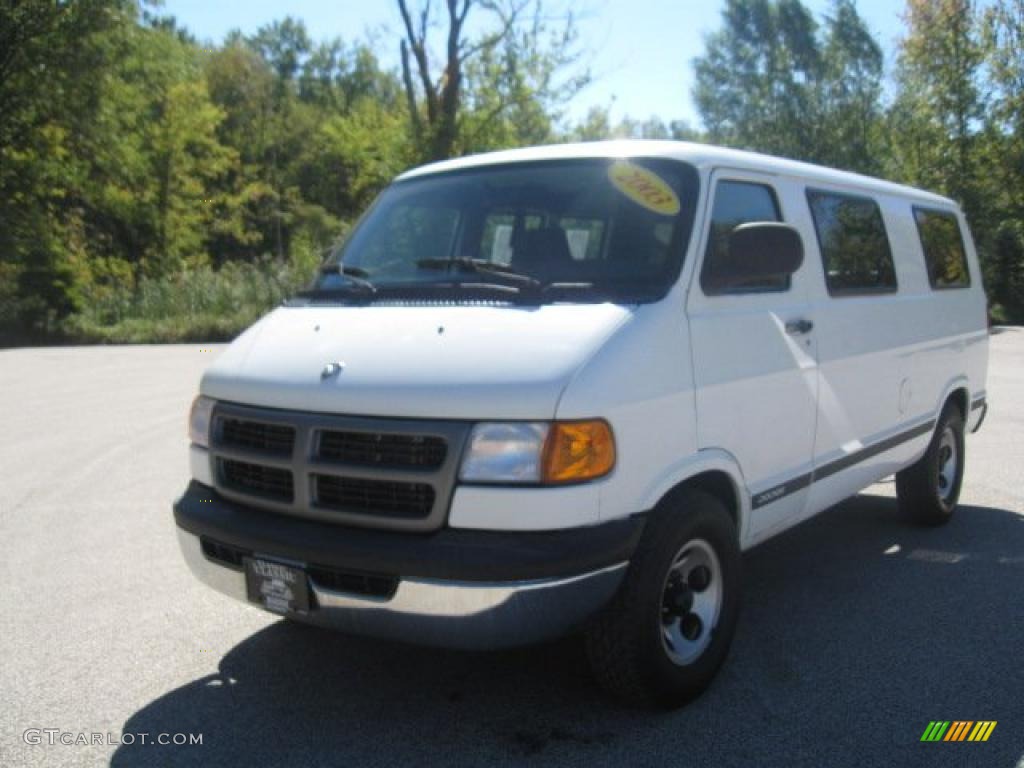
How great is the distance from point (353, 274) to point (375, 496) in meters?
1.39

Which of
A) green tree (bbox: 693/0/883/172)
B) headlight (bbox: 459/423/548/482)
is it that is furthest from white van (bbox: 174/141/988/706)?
green tree (bbox: 693/0/883/172)

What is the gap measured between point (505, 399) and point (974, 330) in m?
4.88

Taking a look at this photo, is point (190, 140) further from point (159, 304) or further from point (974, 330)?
point (974, 330)

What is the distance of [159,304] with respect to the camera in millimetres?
26938

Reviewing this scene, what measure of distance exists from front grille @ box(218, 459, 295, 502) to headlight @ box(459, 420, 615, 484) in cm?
75

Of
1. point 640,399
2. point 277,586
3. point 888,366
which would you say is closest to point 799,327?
point 888,366

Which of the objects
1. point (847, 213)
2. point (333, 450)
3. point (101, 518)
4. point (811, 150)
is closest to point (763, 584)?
point (847, 213)

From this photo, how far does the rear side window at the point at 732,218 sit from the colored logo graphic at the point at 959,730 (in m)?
1.78

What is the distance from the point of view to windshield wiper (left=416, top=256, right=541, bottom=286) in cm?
357

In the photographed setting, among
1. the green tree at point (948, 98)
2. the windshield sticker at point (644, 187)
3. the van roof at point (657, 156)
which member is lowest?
the windshield sticker at point (644, 187)

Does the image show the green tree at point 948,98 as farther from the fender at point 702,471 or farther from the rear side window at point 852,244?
the fender at point 702,471

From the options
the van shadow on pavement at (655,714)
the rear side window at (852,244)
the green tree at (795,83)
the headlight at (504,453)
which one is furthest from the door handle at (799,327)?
the green tree at (795,83)

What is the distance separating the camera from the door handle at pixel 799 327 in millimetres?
4082

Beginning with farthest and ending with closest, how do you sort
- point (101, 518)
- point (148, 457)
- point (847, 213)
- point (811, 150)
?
point (811, 150), point (148, 457), point (101, 518), point (847, 213)
